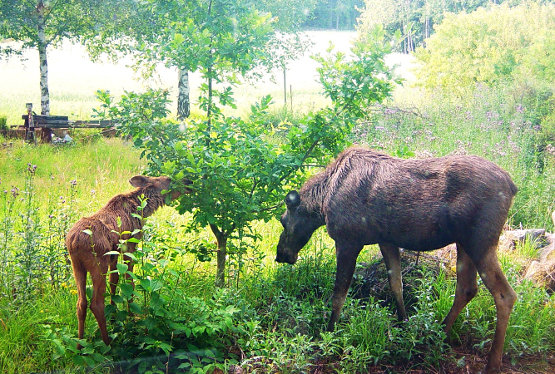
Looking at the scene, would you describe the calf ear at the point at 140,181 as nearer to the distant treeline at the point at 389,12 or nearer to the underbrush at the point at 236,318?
the underbrush at the point at 236,318

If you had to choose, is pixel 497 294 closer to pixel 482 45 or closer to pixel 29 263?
pixel 29 263

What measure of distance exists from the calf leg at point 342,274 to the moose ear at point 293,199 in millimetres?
645

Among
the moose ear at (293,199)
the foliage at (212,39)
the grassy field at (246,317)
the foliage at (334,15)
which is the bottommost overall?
the grassy field at (246,317)

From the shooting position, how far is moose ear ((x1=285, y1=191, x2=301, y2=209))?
5.20m

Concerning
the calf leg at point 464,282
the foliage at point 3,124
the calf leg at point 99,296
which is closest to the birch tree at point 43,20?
the foliage at point 3,124

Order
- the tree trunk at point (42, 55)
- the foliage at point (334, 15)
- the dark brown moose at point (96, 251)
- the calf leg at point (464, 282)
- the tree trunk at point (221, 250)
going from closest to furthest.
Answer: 1. the dark brown moose at point (96, 251)
2. the calf leg at point (464, 282)
3. the tree trunk at point (221, 250)
4. the tree trunk at point (42, 55)
5. the foliage at point (334, 15)

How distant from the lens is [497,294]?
434cm

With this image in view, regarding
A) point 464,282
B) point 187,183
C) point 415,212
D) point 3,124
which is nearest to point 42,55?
point 3,124

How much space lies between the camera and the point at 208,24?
5926mm

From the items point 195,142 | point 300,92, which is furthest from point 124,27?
point 195,142

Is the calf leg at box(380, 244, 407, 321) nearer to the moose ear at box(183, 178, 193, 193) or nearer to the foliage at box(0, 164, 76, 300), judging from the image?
the moose ear at box(183, 178, 193, 193)

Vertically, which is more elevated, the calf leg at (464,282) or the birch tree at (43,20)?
the birch tree at (43,20)

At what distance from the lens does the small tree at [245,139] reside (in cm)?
515

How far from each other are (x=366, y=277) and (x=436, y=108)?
8.73m
